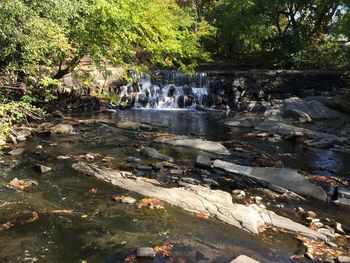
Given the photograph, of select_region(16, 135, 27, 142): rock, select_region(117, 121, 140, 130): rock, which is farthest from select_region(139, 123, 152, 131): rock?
select_region(16, 135, 27, 142): rock

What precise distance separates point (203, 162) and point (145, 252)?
4729 millimetres

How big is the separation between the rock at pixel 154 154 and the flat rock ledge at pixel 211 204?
1.89 m

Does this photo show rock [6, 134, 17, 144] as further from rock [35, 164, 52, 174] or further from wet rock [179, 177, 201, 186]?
wet rock [179, 177, 201, 186]

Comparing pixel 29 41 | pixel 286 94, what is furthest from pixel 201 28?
pixel 29 41

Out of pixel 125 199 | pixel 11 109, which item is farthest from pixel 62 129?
pixel 125 199

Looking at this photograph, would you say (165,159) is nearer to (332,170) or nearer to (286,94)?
(332,170)

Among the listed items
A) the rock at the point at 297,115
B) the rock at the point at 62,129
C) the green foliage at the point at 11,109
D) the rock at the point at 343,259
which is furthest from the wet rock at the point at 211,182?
the rock at the point at 297,115

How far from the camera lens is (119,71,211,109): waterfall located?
70.1ft

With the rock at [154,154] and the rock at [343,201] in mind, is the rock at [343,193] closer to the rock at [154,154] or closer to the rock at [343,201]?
the rock at [343,201]

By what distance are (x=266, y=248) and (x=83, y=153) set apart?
6.09 metres

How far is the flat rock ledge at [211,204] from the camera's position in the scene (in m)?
5.92

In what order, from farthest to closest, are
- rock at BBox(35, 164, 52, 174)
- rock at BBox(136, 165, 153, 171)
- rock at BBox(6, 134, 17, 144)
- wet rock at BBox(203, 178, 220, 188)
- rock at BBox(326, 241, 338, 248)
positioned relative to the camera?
rock at BBox(6, 134, 17, 144) < rock at BBox(136, 165, 153, 171) < rock at BBox(35, 164, 52, 174) < wet rock at BBox(203, 178, 220, 188) < rock at BBox(326, 241, 338, 248)

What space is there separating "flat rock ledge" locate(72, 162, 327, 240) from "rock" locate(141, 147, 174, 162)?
74.4 inches

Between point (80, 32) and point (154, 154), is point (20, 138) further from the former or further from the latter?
point (154, 154)
